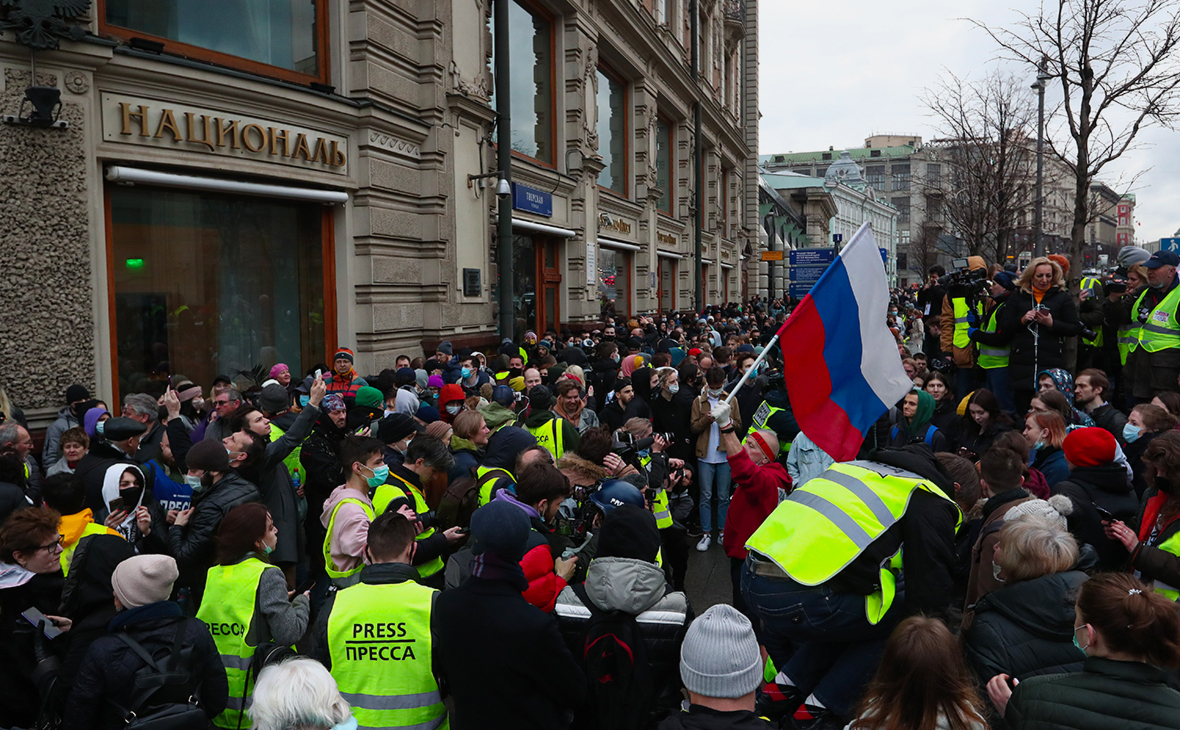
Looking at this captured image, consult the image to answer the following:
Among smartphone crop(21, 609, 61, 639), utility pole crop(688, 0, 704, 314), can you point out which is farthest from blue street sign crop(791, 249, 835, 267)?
smartphone crop(21, 609, 61, 639)

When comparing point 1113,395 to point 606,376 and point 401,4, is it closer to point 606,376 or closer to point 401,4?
point 606,376

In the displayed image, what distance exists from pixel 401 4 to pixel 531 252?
6263mm

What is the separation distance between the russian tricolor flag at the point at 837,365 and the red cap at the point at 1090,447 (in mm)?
957

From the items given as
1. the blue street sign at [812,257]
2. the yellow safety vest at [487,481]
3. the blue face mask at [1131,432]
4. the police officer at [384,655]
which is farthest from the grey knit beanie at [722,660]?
the blue street sign at [812,257]

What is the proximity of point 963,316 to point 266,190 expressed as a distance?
8.88 meters

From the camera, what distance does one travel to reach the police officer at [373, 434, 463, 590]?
434cm

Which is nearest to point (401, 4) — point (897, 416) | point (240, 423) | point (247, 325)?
point (247, 325)

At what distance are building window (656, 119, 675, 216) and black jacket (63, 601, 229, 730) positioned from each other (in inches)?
1017

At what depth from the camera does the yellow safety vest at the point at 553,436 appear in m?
6.75

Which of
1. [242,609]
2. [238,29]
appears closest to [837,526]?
[242,609]

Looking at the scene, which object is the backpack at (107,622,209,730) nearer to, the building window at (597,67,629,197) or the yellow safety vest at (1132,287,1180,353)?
the yellow safety vest at (1132,287,1180,353)

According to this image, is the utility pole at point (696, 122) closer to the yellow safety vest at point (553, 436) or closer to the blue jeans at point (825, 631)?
the yellow safety vest at point (553, 436)

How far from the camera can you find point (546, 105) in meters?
18.5

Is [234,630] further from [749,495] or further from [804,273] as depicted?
[804,273]
